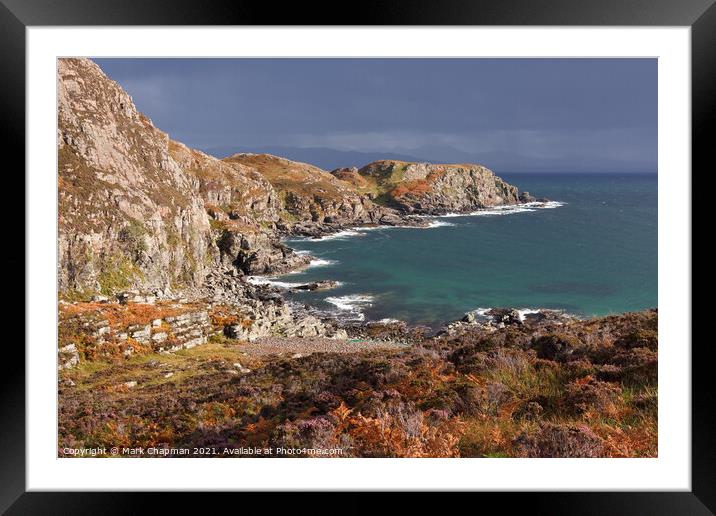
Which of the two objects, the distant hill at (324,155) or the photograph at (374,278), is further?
the distant hill at (324,155)

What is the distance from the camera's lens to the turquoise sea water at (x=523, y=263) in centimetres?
2116

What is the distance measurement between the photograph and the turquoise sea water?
6.2 inches

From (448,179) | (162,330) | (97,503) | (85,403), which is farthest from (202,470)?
(448,179)

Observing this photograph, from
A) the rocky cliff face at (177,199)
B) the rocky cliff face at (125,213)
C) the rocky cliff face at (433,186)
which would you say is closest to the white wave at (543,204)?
the rocky cliff face at (433,186)

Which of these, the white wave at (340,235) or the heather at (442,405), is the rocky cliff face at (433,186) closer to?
the white wave at (340,235)

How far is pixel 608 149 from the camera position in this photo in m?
19.5

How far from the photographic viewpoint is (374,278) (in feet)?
89.0

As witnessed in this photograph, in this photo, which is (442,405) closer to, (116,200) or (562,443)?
(562,443)

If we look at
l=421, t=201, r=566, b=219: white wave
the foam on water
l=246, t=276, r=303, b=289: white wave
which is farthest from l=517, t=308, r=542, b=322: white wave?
the foam on water

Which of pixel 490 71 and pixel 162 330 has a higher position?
pixel 490 71

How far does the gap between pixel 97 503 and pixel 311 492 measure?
7.24 ft
